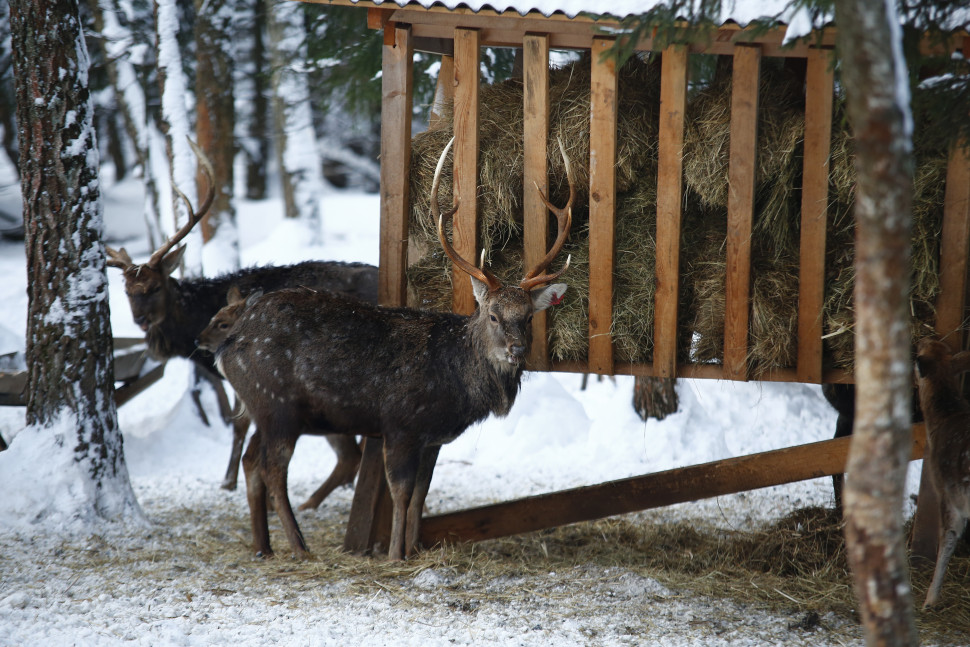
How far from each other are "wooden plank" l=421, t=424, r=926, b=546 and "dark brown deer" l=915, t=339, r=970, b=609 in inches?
14.5

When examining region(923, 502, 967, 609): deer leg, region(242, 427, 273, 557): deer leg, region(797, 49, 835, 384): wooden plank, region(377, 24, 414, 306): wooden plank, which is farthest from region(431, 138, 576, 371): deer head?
region(923, 502, 967, 609): deer leg

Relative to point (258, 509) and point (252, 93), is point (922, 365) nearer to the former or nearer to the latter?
point (258, 509)

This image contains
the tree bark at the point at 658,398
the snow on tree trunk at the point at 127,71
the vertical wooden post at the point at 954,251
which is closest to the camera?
the vertical wooden post at the point at 954,251

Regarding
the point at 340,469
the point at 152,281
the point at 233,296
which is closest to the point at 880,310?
the point at 233,296

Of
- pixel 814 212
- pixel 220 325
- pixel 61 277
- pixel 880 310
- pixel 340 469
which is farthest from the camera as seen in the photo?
pixel 340 469

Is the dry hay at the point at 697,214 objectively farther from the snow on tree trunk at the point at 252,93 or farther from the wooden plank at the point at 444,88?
the snow on tree trunk at the point at 252,93

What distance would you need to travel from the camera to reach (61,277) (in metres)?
6.12

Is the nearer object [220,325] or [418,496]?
[418,496]

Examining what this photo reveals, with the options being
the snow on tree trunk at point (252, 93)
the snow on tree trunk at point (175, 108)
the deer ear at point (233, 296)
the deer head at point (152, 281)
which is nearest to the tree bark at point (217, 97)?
the snow on tree trunk at point (252, 93)

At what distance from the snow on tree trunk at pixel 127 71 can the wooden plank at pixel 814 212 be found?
10351mm

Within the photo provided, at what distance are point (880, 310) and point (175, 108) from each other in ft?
31.4

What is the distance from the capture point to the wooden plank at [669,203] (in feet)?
17.5

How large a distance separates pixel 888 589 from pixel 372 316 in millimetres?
3886

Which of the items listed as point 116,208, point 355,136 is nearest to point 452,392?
point 116,208
